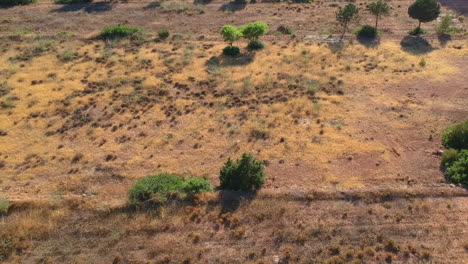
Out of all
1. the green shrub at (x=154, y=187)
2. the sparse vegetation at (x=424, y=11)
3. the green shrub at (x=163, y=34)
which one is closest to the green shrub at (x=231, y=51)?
the green shrub at (x=163, y=34)

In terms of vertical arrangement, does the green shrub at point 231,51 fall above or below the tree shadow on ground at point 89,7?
below

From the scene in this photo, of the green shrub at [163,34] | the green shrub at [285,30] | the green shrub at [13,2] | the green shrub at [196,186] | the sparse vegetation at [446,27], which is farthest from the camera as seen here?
the green shrub at [13,2]

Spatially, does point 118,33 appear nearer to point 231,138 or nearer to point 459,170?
point 231,138

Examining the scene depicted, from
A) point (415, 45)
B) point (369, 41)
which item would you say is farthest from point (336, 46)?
point (415, 45)

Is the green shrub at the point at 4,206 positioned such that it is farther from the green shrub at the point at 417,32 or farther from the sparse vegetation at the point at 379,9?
the green shrub at the point at 417,32

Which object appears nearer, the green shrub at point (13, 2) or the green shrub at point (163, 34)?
the green shrub at point (163, 34)
